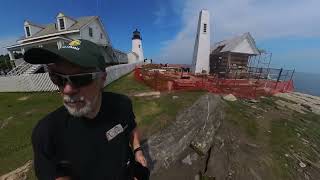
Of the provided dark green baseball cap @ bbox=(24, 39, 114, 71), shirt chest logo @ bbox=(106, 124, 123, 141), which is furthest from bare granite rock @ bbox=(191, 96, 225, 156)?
dark green baseball cap @ bbox=(24, 39, 114, 71)

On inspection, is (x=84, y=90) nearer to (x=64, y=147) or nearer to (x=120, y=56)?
(x=64, y=147)

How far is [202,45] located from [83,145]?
84.4 ft

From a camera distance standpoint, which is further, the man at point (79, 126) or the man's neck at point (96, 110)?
the man's neck at point (96, 110)

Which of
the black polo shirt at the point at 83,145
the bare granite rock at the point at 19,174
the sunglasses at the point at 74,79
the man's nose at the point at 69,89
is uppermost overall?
the sunglasses at the point at 74,79

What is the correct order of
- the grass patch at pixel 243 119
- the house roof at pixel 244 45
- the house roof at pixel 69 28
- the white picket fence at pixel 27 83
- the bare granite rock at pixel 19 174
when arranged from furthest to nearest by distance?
the house roof at pixel 69 28
the house roof at pixel 244 45
the white picket fence at pixel 27 83
the grass patch at pixel 243 119
the bare granite rock at pixel 19 174

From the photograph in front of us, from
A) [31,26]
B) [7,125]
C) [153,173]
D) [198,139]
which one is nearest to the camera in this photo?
[153,173]

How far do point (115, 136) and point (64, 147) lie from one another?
504mm

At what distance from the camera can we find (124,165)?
2426 mm

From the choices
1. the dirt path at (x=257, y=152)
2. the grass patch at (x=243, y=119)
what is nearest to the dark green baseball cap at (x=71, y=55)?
the dirt path at (x=257, y=152)

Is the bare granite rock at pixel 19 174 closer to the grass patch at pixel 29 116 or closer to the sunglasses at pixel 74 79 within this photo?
the grass patch at pixel 29 116

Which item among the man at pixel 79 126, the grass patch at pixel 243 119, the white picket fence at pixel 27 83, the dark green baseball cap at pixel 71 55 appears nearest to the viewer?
the dark green baseball cap at pixel 71 55

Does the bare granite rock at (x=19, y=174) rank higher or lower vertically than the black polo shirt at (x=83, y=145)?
lower

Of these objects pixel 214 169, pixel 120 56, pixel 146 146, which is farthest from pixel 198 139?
pixel 120 56

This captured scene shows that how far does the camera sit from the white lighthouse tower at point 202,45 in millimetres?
25922
